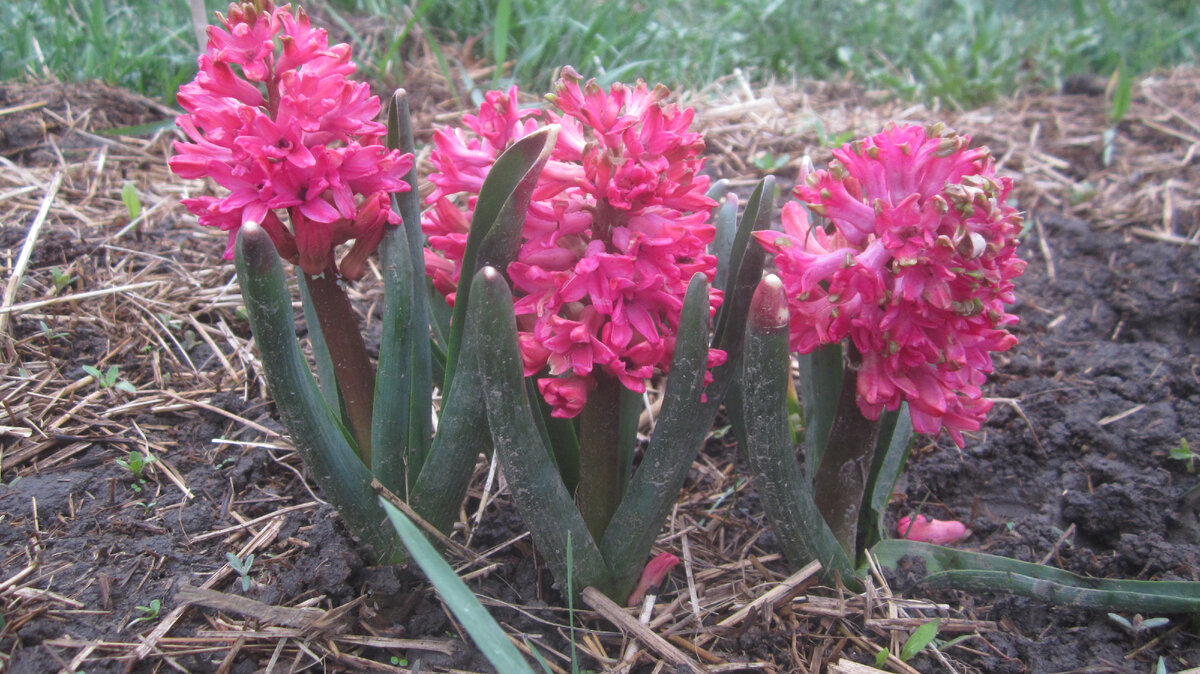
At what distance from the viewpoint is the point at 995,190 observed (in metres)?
1.39

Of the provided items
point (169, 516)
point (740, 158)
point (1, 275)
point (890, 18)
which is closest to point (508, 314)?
point (169, 516)

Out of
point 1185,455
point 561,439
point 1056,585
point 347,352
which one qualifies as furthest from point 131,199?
point 1185,455

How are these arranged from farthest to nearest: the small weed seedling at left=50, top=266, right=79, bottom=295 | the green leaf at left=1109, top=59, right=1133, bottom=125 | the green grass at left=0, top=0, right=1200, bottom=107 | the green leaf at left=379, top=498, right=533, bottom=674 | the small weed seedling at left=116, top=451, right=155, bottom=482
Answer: the green leaf at left=1109, top=59, right=1133, bottom=125 < the green grass at left=0, top=0, right=1200, bottom=107 < the small weed seedling at left=50, top=266, right=79, bottom=295 < the small weed seedling at left=116, top=451, right=155, bottom=482 < the green leaf at left=379, top=498, right=533, bottom=674

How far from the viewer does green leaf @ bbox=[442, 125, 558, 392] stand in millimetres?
1348

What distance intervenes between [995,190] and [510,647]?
1139 mm

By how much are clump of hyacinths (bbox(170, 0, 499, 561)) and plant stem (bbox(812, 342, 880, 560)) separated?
0.76m

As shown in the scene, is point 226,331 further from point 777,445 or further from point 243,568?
point 777,445

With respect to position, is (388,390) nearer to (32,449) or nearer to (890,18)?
(32,449)

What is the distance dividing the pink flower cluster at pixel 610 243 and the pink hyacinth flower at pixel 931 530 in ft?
2.80

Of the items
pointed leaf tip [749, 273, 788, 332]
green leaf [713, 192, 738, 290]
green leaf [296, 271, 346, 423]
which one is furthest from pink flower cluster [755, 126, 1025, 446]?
green leaf [296, 271, 346, 423]

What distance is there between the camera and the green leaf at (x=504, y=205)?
135 centimetres

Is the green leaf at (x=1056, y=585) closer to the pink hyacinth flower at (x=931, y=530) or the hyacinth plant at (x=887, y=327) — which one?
the hyacinth plant at (x=887, y=327)

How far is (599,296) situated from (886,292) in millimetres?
507

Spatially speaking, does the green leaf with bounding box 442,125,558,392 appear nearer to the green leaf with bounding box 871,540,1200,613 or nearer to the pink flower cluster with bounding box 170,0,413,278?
the pink flower cluster with bounding box 170,0,413,278
